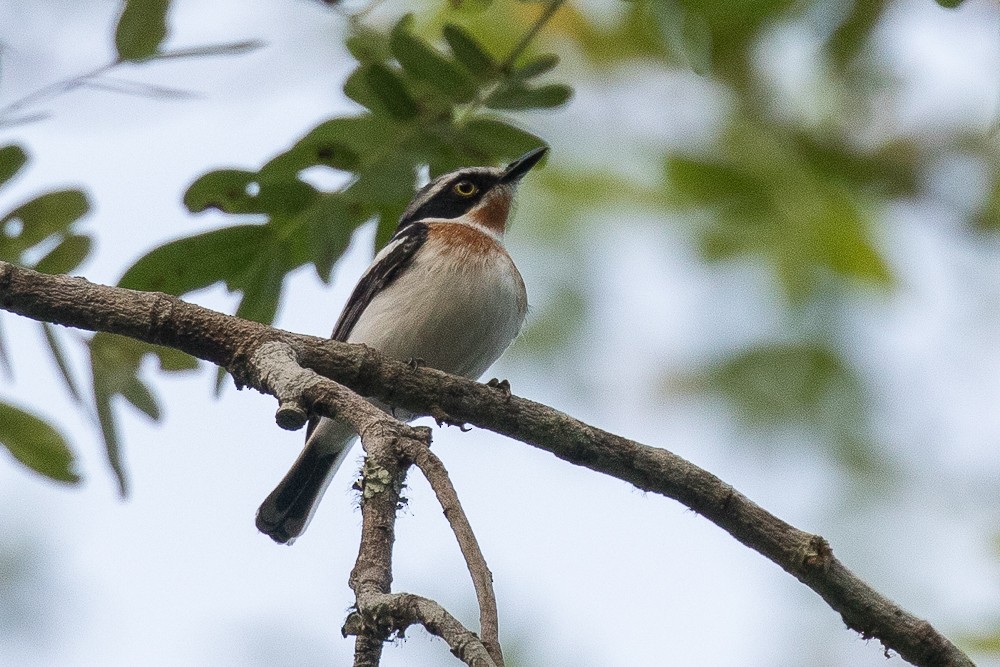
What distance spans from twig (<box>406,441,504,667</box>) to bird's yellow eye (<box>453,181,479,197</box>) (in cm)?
415

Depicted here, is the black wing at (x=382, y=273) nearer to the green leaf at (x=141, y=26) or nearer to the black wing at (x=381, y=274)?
the black wing at (x=381, y=274)

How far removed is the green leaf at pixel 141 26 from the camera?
3971 mm

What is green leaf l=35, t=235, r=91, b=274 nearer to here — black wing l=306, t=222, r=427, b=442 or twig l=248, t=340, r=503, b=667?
A: twig l=248, t=340, r=503, b=667

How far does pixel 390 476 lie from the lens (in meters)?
2.71

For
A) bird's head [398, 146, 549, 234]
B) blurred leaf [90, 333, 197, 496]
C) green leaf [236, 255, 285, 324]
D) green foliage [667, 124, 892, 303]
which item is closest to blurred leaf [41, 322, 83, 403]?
blurred leaf [90, 333, 197, 496]

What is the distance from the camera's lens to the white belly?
552 cm

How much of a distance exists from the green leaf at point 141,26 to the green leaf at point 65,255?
0.76 metres

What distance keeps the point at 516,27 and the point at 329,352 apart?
371 cm

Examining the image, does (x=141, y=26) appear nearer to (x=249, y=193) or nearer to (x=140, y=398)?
(x=249, y=193)

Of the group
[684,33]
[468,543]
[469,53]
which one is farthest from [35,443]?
[684,33]

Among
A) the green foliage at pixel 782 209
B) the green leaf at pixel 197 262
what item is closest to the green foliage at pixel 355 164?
the green leaf at pixel 197 262

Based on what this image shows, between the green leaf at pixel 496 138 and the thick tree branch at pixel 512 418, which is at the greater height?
the green leaf at pixel 496 138

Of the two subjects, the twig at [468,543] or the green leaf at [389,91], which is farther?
the green leaf at [389,91]

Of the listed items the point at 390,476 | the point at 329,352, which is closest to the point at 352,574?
the point at 390,476
